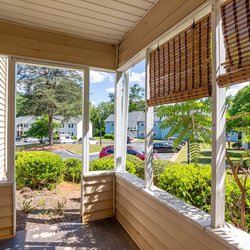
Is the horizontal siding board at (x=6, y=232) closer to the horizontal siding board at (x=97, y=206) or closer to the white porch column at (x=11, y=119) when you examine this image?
the white porch column at (x=11, y=119)

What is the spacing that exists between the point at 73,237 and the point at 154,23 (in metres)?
2.63

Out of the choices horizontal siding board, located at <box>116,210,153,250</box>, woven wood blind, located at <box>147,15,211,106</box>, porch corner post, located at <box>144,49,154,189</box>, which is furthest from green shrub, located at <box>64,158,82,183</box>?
woven wood blind, located at <box>147,15,211,106</box>

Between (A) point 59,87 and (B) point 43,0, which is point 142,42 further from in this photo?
(A) point 59,87

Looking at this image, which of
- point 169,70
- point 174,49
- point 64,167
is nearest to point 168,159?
point 169,70

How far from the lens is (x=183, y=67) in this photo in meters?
1.64

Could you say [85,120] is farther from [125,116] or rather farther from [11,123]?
[11,123]

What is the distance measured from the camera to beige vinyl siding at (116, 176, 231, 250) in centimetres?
137

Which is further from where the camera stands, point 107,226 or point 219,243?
point 107,226

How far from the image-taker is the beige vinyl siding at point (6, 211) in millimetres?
2355

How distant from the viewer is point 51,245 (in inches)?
87.3

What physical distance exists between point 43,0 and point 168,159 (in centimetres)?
211

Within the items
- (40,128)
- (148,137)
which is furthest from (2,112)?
(148,137)

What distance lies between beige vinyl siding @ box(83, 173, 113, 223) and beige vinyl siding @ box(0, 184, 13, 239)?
0.92 m

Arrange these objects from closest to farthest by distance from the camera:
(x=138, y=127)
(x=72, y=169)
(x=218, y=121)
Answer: (x=218, y=121), (x=138, y=127), (x=72, y=169)
